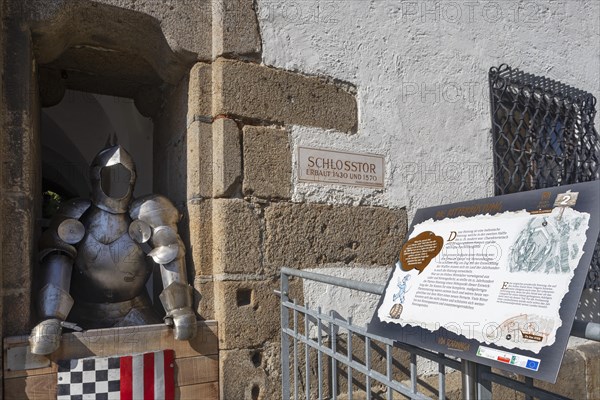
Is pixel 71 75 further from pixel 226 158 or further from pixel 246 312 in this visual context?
pixel 246 312

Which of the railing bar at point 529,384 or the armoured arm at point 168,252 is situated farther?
the armoured arm at point 168,252

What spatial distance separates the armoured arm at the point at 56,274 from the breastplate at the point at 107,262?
66mm

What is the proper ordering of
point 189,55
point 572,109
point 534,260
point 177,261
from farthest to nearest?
1. point 572,109
2. point 189,55
3. point 177,261
4. point 534,260

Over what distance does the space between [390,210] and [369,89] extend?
672mm

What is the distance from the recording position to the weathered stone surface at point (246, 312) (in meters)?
2.24

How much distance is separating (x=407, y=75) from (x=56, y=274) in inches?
81.9

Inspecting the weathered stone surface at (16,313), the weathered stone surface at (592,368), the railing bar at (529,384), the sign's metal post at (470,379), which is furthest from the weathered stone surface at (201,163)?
the weathered stone surface at (592,368)

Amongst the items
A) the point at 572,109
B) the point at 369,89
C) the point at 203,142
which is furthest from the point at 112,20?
the point at 572,109

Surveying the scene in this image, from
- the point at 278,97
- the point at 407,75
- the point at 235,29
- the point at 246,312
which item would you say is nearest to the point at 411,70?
the point at 407,75

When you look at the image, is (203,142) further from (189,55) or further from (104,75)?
(104,75)

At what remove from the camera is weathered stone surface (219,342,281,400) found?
7.29 ft

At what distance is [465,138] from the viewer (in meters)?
3.03

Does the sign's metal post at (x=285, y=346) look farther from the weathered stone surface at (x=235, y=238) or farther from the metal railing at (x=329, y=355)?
the weathered stone surface at (x=235, y=238)

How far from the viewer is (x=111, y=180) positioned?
245cm
